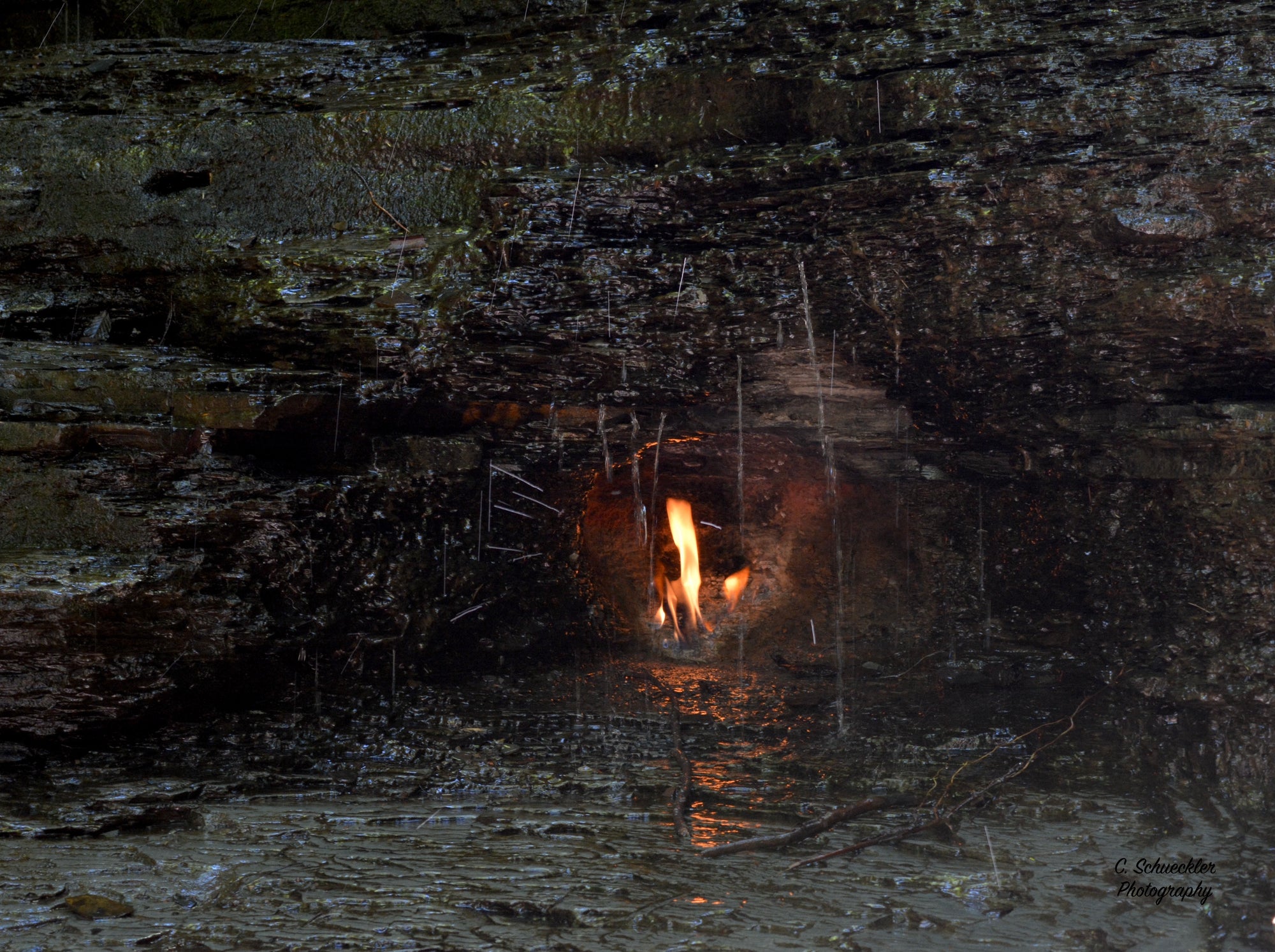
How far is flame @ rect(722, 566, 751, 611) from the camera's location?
5551 mm

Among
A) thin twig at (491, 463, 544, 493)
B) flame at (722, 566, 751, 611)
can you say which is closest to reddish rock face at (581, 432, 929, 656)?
flame at (722, 566, 751, 611)

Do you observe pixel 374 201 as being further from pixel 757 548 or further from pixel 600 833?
pixel 600 833

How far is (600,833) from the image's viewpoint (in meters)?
3.54

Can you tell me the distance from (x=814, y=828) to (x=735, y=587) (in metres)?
2.18

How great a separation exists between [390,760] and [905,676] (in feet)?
9.40

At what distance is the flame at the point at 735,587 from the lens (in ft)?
18.2

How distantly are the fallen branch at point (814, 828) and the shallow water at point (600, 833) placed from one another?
0.17 ft

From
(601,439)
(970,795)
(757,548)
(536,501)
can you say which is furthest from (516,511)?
(970,795)

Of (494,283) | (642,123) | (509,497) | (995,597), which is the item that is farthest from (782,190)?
Result: (995,597)

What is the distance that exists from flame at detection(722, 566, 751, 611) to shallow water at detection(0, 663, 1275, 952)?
606mm

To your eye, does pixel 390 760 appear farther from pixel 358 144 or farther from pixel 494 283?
pixel 358 144

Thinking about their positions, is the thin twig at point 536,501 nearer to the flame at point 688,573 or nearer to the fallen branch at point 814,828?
the flame at point 688,573

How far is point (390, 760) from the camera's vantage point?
427cm

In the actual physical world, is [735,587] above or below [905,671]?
above
